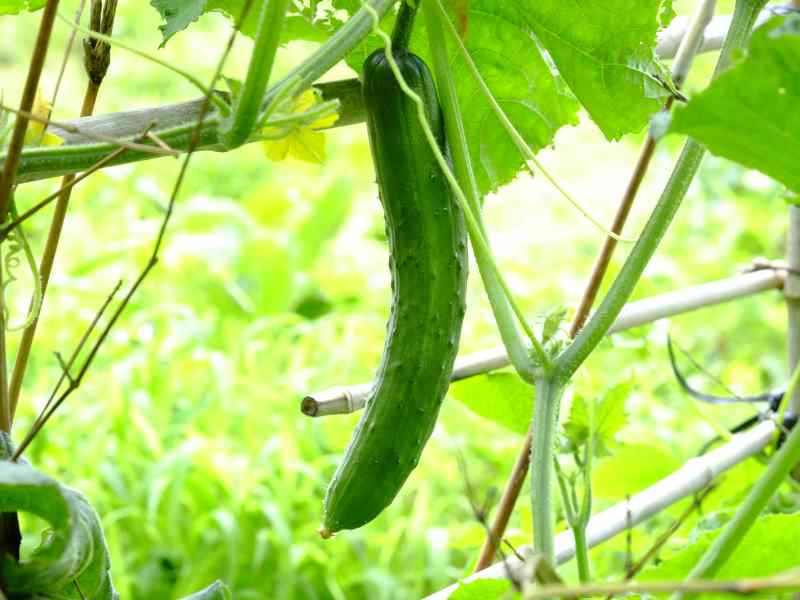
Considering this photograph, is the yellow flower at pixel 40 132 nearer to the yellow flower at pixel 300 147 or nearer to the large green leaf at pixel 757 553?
the yellow flower at pixel 300 147

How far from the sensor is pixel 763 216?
10.5 ft

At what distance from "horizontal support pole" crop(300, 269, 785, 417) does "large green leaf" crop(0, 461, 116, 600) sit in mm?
288

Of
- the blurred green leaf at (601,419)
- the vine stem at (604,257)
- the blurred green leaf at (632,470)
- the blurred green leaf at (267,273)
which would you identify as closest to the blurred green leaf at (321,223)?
the blurred green leaf at (267,273)

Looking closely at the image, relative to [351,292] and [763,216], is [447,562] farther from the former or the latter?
[763,216]

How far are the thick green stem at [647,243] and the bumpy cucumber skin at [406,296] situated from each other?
91mm

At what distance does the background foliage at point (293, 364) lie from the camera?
224cm

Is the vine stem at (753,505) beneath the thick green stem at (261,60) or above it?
beneath

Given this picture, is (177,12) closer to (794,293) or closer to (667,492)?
(667,492)

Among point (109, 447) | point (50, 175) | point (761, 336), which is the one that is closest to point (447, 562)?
point (109, 447)

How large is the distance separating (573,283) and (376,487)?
241cm

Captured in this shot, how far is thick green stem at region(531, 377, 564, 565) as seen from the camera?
0.64 m

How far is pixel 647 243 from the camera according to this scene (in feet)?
2.32

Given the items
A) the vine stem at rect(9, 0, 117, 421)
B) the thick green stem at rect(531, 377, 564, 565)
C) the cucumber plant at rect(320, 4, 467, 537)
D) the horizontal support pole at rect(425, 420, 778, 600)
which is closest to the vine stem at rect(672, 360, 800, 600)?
the thick green stem at rect(531, 377, 564, 565)

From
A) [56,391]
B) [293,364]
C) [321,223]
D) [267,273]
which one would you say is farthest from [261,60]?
[321,223]
